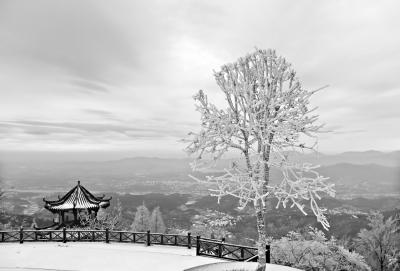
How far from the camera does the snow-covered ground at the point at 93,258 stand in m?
11.8

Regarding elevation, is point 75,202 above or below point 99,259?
above

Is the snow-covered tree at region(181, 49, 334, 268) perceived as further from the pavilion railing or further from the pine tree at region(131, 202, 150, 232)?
the pine tree at region(131, 202, 150, 232)

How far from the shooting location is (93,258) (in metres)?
13.1

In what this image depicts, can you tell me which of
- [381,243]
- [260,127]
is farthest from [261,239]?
[381,243]

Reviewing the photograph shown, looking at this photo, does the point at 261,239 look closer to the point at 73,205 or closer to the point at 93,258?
the point at 93,258

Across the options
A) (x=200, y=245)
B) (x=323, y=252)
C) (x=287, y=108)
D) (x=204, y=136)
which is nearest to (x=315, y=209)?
(x=287, y=108)

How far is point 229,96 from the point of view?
859 centimetres

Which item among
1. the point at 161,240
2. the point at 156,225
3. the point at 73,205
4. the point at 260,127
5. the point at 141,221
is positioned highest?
the point at 260,127

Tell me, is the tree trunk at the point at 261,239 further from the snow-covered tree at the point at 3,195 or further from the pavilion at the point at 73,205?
the snow-covered tree at the point at 3,195

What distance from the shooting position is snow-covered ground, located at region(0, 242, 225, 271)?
11758 millimetres

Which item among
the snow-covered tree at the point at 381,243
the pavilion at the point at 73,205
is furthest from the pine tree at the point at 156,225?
the snow-covered tree at the point at 381,243

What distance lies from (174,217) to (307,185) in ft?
297

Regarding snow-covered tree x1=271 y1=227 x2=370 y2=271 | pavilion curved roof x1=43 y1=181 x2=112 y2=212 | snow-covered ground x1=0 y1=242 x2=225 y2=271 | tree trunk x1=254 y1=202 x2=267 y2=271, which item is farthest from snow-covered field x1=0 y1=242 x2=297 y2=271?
snow-covered tree x1=271 y1=227 x2=370 y2=271

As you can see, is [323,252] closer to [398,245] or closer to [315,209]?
[315,209]
